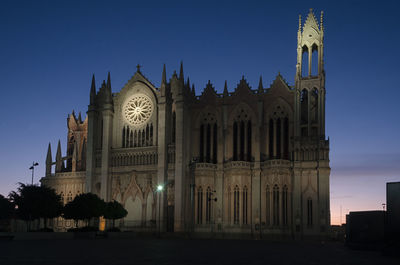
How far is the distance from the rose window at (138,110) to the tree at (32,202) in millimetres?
18117

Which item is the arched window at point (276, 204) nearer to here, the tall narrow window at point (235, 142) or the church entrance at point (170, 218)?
the tall narrow window at point (235, 142)

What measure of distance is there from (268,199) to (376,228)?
29.8 m

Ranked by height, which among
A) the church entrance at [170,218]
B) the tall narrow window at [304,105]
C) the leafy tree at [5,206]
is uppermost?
the tall narrow window at [304,105]

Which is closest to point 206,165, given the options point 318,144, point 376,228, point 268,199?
point 268,199

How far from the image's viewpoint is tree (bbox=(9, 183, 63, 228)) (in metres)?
55.7

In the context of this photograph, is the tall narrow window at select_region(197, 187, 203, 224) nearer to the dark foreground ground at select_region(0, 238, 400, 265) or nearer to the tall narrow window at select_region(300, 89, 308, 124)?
the tall narrow window at select_region(300, 89, 308, 124)

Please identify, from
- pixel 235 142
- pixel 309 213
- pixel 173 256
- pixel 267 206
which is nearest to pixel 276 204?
pixel 267 206

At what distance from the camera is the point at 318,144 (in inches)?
2328

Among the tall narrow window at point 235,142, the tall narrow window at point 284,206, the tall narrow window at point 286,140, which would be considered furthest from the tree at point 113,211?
the tall narrow window at point 286,140

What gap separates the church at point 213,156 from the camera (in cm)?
5938

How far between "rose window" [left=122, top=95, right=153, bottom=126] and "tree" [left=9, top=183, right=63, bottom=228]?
18117mm

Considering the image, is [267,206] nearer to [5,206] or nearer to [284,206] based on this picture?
[284,206]

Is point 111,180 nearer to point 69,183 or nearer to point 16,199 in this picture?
point 69,183

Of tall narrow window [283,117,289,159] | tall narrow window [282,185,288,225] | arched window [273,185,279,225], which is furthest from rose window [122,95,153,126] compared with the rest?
tall narrow window [282,185,288,225]
